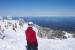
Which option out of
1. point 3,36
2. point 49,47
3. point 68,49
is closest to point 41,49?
point 49,47

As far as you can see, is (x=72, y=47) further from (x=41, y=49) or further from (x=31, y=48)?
(x=31, y=48)

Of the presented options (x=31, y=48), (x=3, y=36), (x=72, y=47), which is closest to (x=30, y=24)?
(x=31, y=48)

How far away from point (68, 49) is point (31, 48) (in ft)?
7.97

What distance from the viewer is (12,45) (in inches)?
307

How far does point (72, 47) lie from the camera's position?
291 inches

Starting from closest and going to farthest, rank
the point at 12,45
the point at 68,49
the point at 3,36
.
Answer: the point at 68,49 → the point at 12,45 → the point at 3,36

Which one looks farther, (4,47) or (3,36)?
(3,36)

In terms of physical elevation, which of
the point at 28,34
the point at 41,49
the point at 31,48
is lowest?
the point at 41,49

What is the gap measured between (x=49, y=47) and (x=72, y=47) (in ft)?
2.59

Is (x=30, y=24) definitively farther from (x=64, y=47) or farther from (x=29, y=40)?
(x=64, y=47)

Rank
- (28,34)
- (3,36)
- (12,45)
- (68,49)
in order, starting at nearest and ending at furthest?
(28,34), (68,49), (12,45), (3,36)

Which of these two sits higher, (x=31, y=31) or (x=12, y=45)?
(x=31, y=31)

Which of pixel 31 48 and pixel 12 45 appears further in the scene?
pixel 12 45

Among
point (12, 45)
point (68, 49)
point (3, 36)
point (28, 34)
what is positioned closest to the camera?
point (28, 34)
